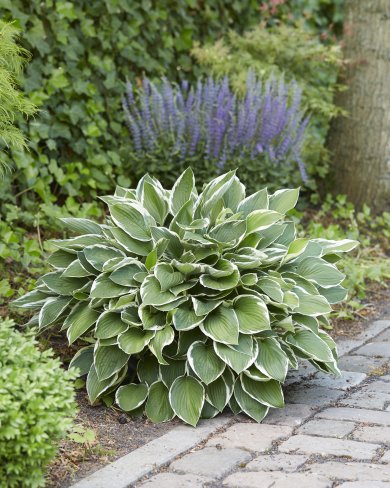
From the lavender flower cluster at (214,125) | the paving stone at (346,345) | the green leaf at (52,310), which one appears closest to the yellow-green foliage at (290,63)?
the lavender flower cluster at (214,125)

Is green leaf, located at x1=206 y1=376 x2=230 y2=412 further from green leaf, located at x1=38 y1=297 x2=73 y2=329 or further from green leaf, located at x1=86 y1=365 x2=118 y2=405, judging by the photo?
green leaf, located at x1=38 y1=297 x2=73 y2=329

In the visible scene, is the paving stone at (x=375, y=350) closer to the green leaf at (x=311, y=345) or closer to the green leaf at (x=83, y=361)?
the green leaf at (x=311, y=345)

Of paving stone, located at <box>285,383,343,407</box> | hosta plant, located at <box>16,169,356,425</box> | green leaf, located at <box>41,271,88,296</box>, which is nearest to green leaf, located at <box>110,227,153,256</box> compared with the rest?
hosta plant, located at <box>16,169,356,425</box>

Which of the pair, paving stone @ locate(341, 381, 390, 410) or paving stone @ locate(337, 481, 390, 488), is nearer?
paving stone @ locate(337, 481, 390, 488)

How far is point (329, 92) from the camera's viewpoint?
705cm

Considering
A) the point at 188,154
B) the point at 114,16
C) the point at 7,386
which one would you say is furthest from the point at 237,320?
the point at 114,16

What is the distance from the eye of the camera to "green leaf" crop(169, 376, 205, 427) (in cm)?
323

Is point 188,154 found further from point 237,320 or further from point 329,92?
point 237,320

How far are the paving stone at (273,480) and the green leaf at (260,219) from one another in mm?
1079

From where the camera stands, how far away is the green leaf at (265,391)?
3.32 m

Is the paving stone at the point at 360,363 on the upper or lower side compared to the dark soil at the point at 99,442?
lower

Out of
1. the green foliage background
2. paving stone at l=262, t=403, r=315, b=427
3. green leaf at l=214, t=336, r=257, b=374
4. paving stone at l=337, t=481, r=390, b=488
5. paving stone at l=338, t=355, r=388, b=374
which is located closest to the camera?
paving stone at l=337, t=481, r=390, b=488

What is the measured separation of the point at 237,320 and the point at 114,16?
357 centimetres

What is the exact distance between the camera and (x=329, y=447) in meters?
3.03
